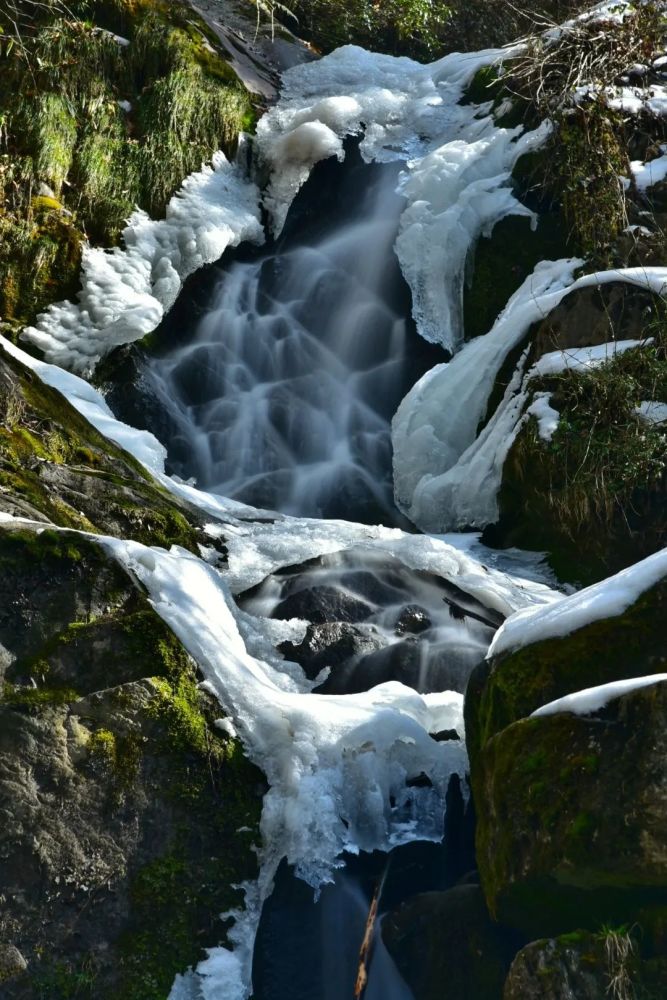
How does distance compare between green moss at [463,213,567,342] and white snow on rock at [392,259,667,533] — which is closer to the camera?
white snow on rock at [392,259,667,533]

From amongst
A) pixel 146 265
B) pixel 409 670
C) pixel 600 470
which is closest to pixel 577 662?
pixel 409 670

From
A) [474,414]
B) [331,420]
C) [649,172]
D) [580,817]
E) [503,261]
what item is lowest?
[331,420]

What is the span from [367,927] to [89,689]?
3.75 ft

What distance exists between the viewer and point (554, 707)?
3016 millimetres

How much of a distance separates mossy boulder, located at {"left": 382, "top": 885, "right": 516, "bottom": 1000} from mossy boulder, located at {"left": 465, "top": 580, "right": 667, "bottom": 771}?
438 millimetres

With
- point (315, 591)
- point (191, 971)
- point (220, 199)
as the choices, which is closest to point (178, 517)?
point (315, 591)

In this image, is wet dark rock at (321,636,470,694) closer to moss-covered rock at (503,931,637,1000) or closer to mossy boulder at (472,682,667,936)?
mossy boulder at (472,682,667,936)

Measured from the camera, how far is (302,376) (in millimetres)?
8195

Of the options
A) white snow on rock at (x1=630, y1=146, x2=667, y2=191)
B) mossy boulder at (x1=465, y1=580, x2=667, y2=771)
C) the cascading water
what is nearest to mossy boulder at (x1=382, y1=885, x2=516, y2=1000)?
mossy boulder at (x1=465, y1=580, x2=667, y2=771)

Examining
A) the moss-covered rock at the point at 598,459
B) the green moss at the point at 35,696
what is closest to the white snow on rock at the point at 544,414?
the moss-covered rock at the point at 598,459

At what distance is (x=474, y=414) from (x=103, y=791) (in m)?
4.43

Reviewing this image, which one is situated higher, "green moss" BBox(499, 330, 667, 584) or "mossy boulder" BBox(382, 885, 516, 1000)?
"green moss" BBox(499, 330, 667, 584)

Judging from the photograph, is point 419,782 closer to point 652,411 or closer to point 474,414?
point 652,411

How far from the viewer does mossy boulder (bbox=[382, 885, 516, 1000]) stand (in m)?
3.12
